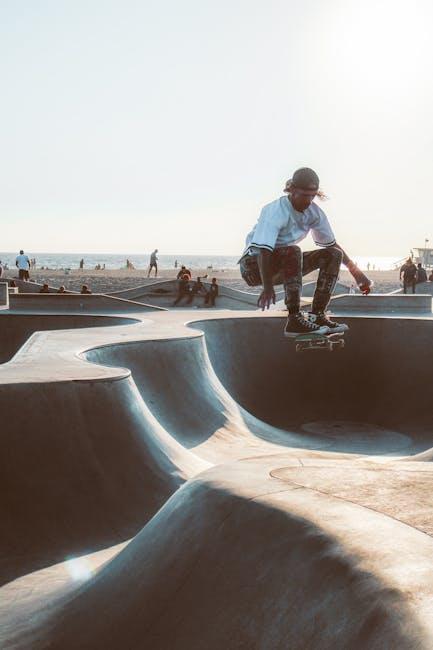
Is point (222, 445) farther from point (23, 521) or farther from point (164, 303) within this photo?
point (164, 303)

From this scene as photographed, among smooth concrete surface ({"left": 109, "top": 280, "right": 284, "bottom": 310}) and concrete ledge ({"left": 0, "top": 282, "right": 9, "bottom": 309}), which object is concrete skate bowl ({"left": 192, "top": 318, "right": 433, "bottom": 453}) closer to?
concrete ledge ({"left": 0, "top": 282, "right": 9, "bottom": 309})

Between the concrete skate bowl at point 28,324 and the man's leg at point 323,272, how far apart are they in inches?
386

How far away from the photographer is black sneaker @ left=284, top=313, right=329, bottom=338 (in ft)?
21.1

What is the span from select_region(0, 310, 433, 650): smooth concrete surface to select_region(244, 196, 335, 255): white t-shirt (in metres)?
1.75

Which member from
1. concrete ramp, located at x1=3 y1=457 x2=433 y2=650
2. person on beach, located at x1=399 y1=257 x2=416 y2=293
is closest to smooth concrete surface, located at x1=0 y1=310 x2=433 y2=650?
concrete ramp, located at x1=3 y1=457 x2=433 y2=650

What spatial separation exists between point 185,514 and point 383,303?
1723cm

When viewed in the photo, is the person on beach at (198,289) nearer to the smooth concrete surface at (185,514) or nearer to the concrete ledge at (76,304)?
the concrete ledge at (76,304)

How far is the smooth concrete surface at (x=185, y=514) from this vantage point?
2336mm

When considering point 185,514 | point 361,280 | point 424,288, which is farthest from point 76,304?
point 424,288

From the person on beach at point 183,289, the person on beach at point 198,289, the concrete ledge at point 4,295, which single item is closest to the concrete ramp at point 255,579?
the concrete ledge at point 4,295

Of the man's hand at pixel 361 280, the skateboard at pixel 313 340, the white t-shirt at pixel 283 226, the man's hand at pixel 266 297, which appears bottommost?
the skateboard at pixel 313 340

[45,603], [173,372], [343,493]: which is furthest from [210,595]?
[173,372]

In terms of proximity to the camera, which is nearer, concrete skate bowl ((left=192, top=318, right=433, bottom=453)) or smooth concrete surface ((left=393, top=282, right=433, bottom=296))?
concrete skate bowl ((left=192, top=318, right=433, bottom=453))

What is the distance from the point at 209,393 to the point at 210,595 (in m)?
6.87
